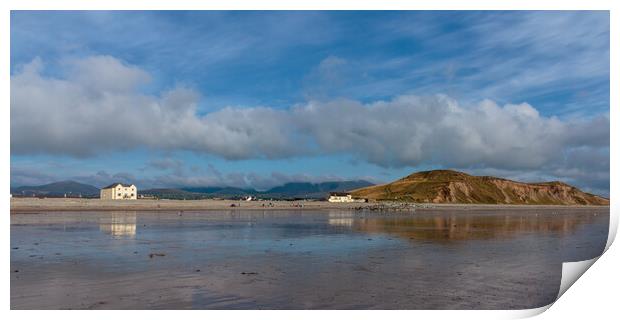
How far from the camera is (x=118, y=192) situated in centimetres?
9181

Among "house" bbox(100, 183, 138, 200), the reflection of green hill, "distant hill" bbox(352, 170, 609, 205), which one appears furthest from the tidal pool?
"distant hill" bbox(352, 170, 609, 205)

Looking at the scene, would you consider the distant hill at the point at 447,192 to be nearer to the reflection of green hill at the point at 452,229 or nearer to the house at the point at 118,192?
the house at the point at 118,192

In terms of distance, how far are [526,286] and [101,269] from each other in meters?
12.5

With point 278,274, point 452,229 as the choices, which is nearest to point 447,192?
point 452,229

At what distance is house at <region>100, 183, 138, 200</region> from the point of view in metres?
91.4

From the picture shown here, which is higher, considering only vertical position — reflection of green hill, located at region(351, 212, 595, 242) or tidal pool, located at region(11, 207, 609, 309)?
tidal pool, located at region(11, 207, 609, 309)

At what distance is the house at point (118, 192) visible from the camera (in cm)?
9145

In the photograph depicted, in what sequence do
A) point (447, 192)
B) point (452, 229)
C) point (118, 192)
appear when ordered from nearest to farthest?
point (452, 229) < point (118, 192) < point (447, 192)

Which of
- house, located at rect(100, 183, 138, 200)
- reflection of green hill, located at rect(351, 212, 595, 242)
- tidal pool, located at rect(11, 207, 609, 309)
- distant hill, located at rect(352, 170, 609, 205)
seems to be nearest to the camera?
tidal pool, located at rect(11, 207, 609, 309)

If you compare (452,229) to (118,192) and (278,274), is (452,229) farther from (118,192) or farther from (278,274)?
(118,192)

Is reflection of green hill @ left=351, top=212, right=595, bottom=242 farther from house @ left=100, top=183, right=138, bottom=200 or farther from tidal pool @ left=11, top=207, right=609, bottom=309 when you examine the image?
house @ left=100, top=183, right=138, bottom=200

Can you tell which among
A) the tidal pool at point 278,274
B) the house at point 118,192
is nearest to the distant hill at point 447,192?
the house at point 118,192
